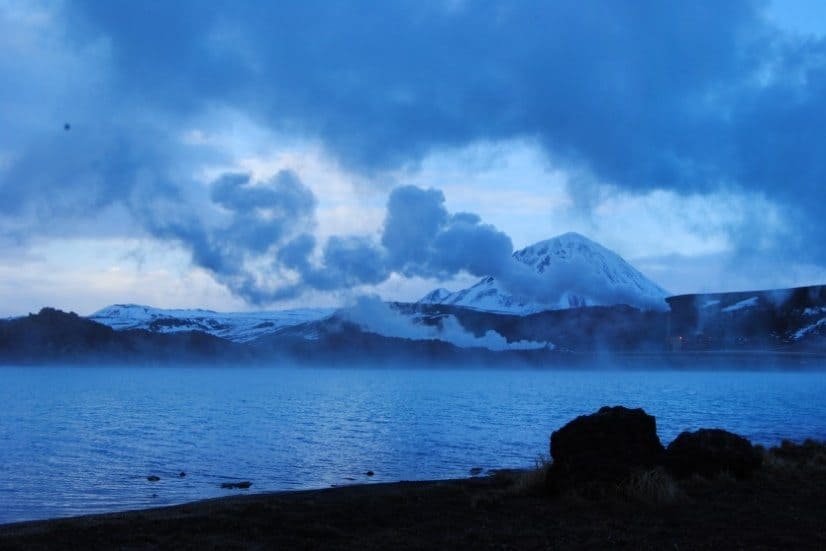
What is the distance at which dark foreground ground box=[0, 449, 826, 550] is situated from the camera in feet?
54.0

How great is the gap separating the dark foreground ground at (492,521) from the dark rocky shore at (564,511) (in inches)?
1.5

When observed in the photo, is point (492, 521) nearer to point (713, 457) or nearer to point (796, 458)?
point (713, 457)

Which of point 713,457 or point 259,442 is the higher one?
point 713,457

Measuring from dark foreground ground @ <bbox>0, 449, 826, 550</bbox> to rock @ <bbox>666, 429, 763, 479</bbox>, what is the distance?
1.83 feet

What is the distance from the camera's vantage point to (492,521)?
Answer: 1880 centimetres

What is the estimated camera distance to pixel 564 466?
2253cm

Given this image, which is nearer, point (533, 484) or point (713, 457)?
point (533, 484)

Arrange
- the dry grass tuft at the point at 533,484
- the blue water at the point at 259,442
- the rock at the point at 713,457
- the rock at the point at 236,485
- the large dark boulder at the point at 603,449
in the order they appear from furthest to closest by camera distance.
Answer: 1. the blue water at the point at 259,442
2. the rock at the point at 236,485
3. the rock at the point at 713,457
4. the dry grass tuft at the point at 533,484
5. the large dark boulder at the point at 603,449

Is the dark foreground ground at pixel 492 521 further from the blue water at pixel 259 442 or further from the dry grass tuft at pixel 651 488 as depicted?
the blue water at pixel 259 442

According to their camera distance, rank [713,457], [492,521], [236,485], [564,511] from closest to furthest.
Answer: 1. [492,521]
2. [564,511]
3. [713,457]
4. [236,485]

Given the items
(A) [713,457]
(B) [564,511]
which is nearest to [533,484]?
(B) [564,511]

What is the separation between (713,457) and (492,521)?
9.29 metres

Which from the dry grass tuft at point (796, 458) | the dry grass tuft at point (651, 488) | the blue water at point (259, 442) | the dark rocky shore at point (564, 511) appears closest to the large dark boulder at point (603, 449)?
the dark rocky shore at point (564, 511)

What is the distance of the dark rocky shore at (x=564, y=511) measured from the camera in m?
16.8
